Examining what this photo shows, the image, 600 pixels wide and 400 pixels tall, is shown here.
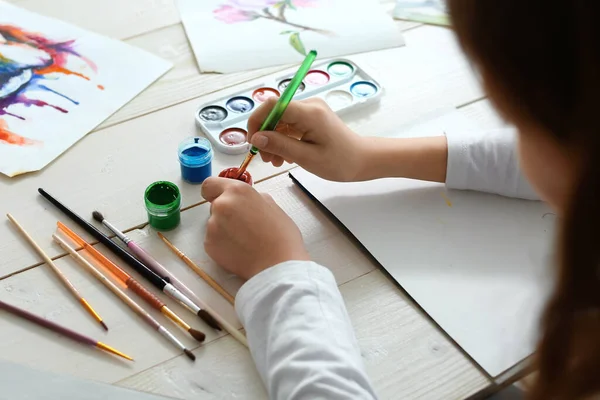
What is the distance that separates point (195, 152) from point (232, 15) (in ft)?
1.12

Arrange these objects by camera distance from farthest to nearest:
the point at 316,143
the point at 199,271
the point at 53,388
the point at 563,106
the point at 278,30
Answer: the point at 278,30, the point at 316,143, the point at 199,271, the point at 53,388, the point at 563,106

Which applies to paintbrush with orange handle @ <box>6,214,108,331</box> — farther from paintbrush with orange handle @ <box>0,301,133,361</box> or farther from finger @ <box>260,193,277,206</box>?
finger @ <box>260,193,277,206</box>

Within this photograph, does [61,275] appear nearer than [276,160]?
Yes

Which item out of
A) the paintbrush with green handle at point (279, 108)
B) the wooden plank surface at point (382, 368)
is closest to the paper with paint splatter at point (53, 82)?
the paintbrush with green handle at point (279, 108)

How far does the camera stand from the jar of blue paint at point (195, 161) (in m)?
0.76

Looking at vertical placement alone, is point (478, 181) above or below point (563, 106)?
below

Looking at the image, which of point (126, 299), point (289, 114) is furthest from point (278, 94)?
point (126, 299)

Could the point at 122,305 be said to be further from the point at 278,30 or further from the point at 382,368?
the point at 278,30

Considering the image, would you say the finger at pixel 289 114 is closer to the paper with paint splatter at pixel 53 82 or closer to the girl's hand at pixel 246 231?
the girl's hand at pixel 246 231

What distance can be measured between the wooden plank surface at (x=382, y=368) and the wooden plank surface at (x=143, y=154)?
192 millimetres

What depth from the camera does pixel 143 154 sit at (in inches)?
31.8

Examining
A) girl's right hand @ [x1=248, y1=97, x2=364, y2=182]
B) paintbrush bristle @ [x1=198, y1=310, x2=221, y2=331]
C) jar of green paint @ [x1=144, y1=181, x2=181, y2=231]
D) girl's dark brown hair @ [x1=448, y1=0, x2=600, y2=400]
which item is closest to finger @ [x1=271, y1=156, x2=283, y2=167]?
girl's right hand @ [x1=248, y1=97, x2=364, y2=182]

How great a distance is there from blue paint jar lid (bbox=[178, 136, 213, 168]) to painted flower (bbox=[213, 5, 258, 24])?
0.29 meters

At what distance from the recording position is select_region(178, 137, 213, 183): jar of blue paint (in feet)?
2.49
